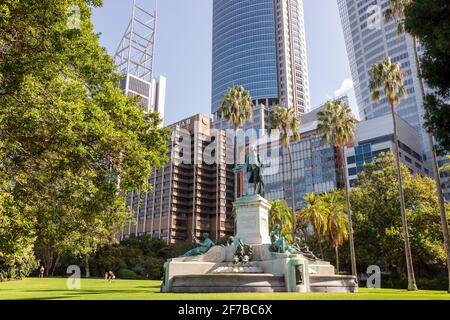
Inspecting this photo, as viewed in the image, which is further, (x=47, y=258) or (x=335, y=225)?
(x=47, y=258)

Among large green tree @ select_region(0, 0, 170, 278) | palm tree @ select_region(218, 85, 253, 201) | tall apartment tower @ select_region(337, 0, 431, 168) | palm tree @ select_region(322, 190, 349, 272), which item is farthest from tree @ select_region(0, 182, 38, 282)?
tall apartment tower @ select_region(337, 0, 431, 168)

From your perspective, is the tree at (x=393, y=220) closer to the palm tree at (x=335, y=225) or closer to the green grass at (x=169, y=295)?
the palm tree at (x=335, y=225)

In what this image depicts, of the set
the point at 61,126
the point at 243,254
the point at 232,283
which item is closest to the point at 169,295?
the point at 232,283

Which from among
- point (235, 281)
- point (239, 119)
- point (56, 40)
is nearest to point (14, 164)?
point (56, 40)

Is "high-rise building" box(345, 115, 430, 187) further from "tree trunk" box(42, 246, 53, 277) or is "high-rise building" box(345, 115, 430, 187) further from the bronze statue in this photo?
Result: the bronze statue

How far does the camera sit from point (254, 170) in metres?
30.2

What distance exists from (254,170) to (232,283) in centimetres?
1124

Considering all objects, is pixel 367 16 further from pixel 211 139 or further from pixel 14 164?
pixel 14 164

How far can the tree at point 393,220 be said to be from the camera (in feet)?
152

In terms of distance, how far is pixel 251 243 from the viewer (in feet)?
88.8

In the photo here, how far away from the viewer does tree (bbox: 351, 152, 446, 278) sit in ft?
152

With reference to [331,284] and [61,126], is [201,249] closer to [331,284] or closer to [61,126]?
[331,284]

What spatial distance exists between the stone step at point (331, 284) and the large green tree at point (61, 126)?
13.1 m

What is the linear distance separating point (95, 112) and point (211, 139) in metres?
140
